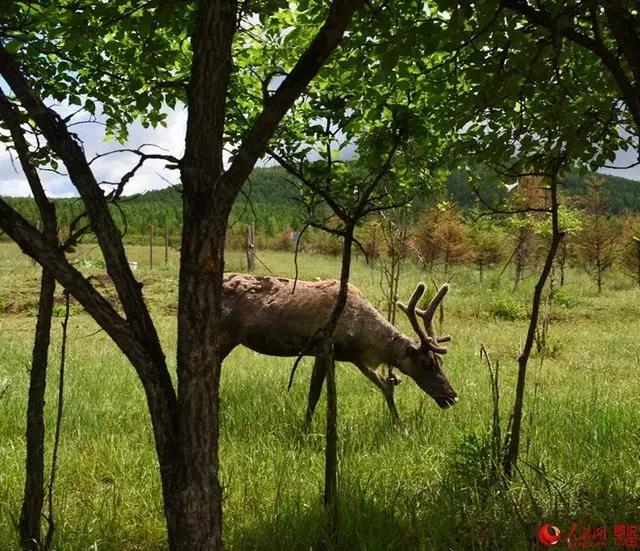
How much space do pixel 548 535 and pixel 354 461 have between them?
1.57 m

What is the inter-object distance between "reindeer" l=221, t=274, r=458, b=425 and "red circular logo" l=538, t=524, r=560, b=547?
8.86 feet

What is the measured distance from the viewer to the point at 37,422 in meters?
2.39

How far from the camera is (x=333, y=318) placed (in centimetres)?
252

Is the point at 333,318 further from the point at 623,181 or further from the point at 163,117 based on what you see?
the point at 623,181

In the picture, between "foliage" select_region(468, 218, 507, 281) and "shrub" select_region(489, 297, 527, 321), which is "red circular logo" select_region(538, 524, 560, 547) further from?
"foliage" select_region(468, 218, 507, 281)

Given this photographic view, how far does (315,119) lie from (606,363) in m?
7.91

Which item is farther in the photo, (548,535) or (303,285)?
(303,285)

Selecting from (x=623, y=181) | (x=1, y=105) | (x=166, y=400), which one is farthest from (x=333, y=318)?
(x=623, y=181)

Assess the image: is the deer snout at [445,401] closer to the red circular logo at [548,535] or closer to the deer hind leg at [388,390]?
the deer hind leg at [388,390]

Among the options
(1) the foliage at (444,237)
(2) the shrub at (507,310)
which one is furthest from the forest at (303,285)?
(1) the foliage at (444,237)

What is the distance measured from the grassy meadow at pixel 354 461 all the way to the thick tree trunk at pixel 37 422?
10.4 inches

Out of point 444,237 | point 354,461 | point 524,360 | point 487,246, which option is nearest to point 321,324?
point 354,461

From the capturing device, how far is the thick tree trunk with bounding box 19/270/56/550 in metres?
2.39

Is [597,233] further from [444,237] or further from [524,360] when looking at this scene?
[524,360]
